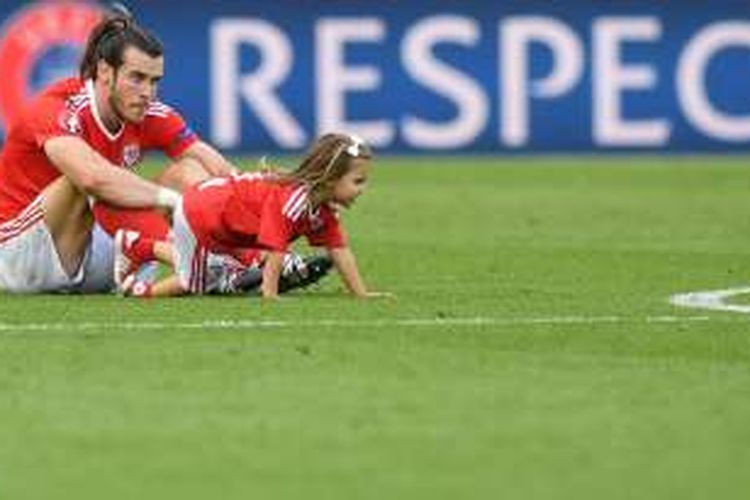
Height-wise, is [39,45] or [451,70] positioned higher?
[39,45]

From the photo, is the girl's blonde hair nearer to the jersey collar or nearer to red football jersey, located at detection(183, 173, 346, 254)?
red football jersey, located at detection(183, 173, 346, 254)

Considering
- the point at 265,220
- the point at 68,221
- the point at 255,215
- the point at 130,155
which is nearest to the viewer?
the point at 265,220

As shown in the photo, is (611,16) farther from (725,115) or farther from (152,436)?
(152,436)

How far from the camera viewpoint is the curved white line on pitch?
12.2 metres

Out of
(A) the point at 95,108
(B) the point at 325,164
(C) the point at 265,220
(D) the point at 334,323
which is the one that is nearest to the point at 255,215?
(C) the point at 265,220

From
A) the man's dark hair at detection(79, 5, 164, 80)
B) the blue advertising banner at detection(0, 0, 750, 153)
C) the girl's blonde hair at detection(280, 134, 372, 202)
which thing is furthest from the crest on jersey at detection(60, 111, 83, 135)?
the blue advertising banner at detection(0, 0, 750, 153)

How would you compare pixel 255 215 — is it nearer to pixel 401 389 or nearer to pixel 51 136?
pixel 51 136

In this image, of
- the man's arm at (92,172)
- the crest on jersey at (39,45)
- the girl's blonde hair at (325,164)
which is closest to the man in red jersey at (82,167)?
the man's arm at (92,172)

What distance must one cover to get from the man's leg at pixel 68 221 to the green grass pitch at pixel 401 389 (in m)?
0.24

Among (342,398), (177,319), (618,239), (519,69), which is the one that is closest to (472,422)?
(342,398)

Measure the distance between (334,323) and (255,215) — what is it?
1.27 metres

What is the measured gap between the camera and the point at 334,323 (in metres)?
11.4

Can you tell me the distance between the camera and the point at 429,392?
9375 millimetres

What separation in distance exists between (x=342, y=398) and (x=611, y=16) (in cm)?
1612
